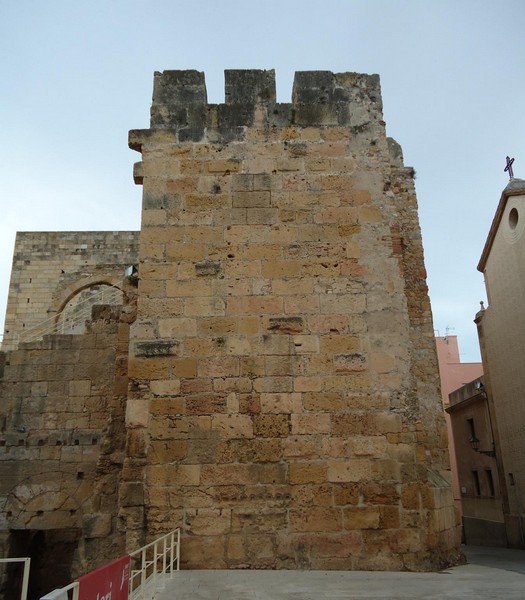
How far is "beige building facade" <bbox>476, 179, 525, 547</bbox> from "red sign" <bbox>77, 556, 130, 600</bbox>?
40.9ft

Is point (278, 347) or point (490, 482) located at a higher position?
point (278, 347)

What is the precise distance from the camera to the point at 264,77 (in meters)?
6.32

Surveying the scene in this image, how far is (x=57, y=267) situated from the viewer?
46.7ft

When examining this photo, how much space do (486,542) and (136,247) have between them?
1217 cm

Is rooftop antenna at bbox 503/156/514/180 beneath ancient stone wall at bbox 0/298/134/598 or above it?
above

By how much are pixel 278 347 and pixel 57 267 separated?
10.3 m

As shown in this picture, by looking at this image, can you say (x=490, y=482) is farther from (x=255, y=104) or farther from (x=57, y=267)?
(x=255, y=104)

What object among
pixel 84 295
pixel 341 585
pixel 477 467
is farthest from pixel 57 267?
pixel 477 467

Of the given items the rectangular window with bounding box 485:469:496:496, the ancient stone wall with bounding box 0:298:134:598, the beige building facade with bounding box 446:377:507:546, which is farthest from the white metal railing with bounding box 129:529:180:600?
the rectangular window with bounding box 485:469:496:496

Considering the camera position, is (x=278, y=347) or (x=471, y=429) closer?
(x=278, y=347)

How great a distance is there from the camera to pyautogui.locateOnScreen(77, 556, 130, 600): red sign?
247 cm

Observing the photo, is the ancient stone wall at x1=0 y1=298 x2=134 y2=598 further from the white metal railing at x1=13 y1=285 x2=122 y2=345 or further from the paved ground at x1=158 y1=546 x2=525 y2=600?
the white metal railing at x1=13 y1=285 x2=122 y2=345

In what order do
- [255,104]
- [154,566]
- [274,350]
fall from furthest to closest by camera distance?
[255,104] → [274,350] → [154,566]

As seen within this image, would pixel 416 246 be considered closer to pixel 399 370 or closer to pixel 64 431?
pixel 399 370
